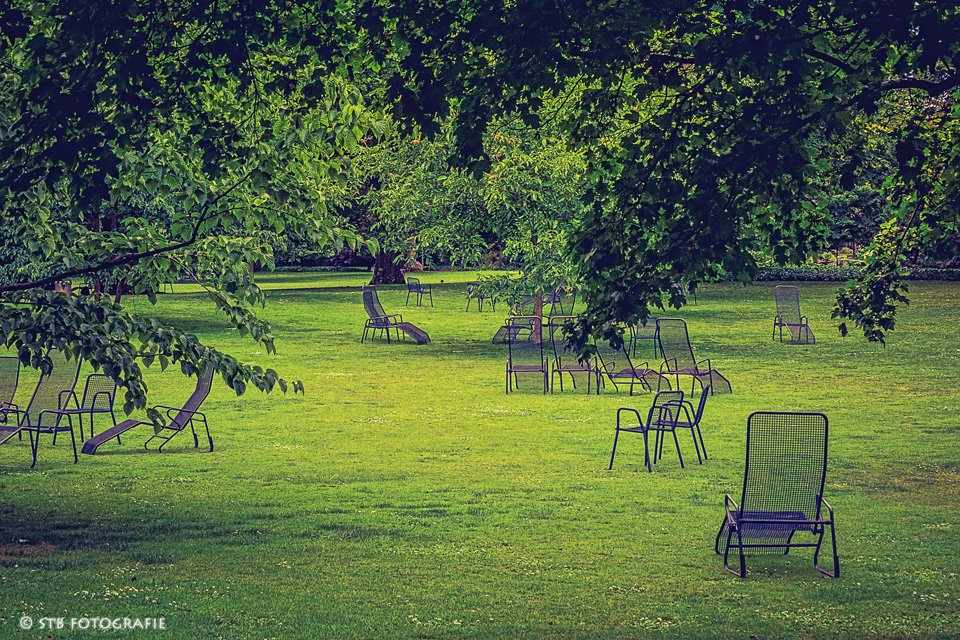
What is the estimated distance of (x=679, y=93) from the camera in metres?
9.20

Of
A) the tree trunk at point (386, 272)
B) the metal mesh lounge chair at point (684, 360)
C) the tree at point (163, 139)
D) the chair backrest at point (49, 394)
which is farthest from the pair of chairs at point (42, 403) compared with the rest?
the tree trunk at point (386, 272)

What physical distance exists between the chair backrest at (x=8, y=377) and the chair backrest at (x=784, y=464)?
9.59 metres

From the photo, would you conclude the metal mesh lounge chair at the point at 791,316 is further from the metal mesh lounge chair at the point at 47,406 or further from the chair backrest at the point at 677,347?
the metal mesh lounge chair at the point at 47,406

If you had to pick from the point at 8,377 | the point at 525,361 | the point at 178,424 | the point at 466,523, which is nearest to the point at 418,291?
the point at 525,361

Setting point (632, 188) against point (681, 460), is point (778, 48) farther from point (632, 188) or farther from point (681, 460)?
point (681, 460)

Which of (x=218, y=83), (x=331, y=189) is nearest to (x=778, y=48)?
(x=218, y=83)

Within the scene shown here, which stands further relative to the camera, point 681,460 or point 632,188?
point 681,460

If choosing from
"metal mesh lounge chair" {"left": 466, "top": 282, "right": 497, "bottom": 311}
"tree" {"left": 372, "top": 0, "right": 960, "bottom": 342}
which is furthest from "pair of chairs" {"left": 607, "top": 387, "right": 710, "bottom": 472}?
"metal mesh lounge chair" {"left": 466, "top": 282, "right": 497, "bottom": 311}

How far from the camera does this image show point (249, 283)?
9289 millimetres

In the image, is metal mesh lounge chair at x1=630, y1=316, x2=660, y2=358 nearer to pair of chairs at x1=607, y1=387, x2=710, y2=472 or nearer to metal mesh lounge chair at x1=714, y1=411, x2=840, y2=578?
pair of chairs at x1=607, y1=387, x2=710, y2=472

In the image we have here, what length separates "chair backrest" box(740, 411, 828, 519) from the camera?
9062 millimetres

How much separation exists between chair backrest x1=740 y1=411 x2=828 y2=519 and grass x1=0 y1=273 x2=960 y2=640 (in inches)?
25.0

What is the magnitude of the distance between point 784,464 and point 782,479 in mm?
122

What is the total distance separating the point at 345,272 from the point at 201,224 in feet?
201
